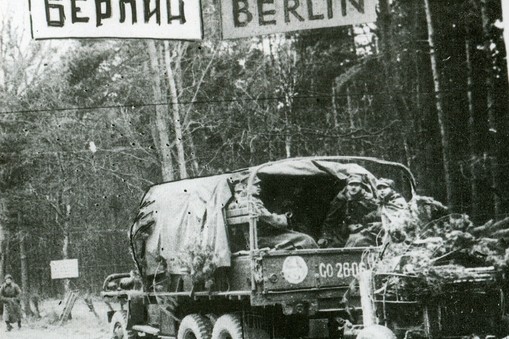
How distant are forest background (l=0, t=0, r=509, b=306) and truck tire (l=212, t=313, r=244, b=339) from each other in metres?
6.26

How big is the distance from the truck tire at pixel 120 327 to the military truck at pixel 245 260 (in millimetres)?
639

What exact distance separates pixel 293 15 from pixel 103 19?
1.97 m

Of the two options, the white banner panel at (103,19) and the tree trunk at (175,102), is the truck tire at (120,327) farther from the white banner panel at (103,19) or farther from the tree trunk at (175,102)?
the white banner panel at (103,19)

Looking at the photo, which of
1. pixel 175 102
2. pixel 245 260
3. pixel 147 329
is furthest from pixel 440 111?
pixel 245 260

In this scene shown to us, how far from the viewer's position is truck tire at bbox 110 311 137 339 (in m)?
11.6

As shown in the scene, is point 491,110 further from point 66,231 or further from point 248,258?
point 66,231

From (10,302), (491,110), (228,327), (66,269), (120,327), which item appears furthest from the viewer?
(10,302)

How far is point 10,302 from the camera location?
1662cm

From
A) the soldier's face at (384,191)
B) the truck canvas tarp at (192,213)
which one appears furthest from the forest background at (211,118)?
the soldier's face at (384,191)

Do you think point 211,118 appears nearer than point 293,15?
No

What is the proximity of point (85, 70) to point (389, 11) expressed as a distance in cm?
758

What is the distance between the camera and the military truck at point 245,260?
7.97 metres

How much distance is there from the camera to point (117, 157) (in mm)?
17891

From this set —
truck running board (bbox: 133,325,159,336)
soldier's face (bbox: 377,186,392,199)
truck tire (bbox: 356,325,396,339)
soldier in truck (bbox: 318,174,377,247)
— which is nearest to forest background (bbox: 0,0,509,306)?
truck running board (bbox: 133,325,159,336)
